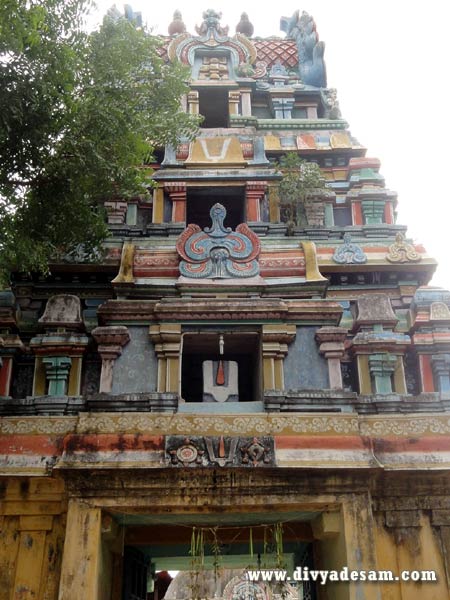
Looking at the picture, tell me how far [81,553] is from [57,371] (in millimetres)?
4361

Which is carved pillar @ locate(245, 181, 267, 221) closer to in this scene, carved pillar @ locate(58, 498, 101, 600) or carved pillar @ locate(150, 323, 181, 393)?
carved pillar @ locate(150, 323, 181, 393)

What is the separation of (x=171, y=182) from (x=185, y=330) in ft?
16.9

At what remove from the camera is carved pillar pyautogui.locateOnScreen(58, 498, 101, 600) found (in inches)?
376

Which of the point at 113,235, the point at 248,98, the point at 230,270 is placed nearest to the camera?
the point at 230,270

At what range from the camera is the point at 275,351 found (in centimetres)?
1334

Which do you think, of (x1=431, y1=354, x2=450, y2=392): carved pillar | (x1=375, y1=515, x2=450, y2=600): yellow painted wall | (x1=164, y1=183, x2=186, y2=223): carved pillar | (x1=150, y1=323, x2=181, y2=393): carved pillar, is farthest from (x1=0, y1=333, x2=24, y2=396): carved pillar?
(x1=431, y1=354, x2=450, y2=392): carved pillar

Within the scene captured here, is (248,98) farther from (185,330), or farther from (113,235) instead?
(185,330)

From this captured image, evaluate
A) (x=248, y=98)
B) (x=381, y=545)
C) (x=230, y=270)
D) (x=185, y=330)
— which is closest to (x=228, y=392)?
(x=185, y=330)

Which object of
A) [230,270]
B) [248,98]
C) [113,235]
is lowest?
[230,270]

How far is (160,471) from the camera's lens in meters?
10.3

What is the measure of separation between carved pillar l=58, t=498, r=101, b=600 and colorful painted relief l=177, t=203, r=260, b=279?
573cm

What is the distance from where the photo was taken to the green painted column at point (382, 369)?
13.6 m

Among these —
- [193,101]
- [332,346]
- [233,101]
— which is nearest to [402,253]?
[332,346]

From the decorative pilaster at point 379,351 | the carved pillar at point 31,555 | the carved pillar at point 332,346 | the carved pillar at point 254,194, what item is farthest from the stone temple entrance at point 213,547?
the carved pillar at point 254,194
